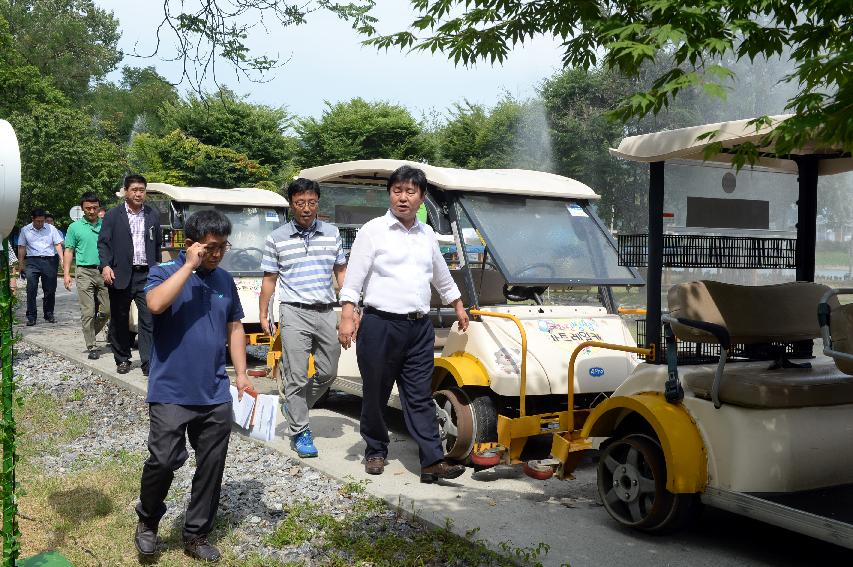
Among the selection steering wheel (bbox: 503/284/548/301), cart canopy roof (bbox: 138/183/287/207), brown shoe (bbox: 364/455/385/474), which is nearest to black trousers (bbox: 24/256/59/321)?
cart canopy roof (bbox: 138/183/287/207)

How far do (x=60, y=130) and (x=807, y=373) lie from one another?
108ft

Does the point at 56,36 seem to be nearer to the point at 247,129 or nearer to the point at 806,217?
the point at 247,129

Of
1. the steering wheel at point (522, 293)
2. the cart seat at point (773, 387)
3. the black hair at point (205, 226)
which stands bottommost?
the cart seat at point (773, 387)

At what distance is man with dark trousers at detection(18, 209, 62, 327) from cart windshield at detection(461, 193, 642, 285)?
35.8ft

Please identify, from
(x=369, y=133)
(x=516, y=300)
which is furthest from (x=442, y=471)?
(x=369, y=133)

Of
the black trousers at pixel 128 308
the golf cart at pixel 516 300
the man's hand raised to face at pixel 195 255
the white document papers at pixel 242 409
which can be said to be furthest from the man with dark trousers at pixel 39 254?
the man's hand raised to face at pixel 195 255

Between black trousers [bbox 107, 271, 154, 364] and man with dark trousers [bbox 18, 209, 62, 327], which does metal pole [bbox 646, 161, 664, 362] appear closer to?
black trousers [bbox 107, 271, 154, 364]

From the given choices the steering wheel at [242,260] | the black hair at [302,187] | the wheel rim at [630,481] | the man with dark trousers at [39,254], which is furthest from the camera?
the man with dark trousers at [39,254]

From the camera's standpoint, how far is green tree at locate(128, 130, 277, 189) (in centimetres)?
3488

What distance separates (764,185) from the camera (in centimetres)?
597

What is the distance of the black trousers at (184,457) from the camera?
174 inches

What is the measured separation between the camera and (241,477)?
6035 mm

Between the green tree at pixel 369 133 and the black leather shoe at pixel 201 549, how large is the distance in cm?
2974

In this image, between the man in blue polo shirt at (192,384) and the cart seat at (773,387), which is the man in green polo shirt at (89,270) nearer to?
the man in blue polo shirt at (192,384)
